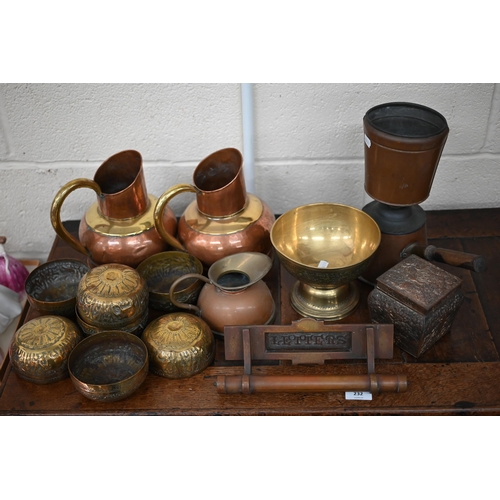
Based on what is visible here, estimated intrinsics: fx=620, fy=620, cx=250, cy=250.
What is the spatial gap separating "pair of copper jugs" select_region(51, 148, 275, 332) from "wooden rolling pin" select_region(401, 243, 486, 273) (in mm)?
318

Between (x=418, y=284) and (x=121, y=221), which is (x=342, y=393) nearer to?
(x=418, y=284)

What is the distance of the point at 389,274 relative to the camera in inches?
48.7

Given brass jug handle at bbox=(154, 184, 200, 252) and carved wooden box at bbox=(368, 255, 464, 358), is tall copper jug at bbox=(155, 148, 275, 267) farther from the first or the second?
carved wooden box at bbox=(368, 255, 464, 358)

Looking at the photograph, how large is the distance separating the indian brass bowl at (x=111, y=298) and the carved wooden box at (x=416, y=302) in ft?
1.56

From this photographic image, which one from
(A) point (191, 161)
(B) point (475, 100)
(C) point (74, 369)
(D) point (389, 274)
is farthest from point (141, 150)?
(B) point (475, 100)

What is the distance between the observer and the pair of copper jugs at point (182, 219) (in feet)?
4.41

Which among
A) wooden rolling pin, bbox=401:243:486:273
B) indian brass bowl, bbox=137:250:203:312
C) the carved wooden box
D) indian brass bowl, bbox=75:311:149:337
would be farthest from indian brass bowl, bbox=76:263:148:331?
wooden rolling pin, bbox=401:243:486:273

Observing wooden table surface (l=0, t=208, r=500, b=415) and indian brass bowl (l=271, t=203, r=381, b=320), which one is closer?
wooden table surface (l=0, t=208, r=500, b=415)

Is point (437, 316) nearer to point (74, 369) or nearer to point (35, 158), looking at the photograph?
point (74, 369)

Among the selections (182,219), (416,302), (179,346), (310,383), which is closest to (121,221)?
(182,219)

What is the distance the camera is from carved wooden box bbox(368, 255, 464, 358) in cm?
119

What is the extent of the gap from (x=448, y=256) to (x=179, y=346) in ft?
1.90
